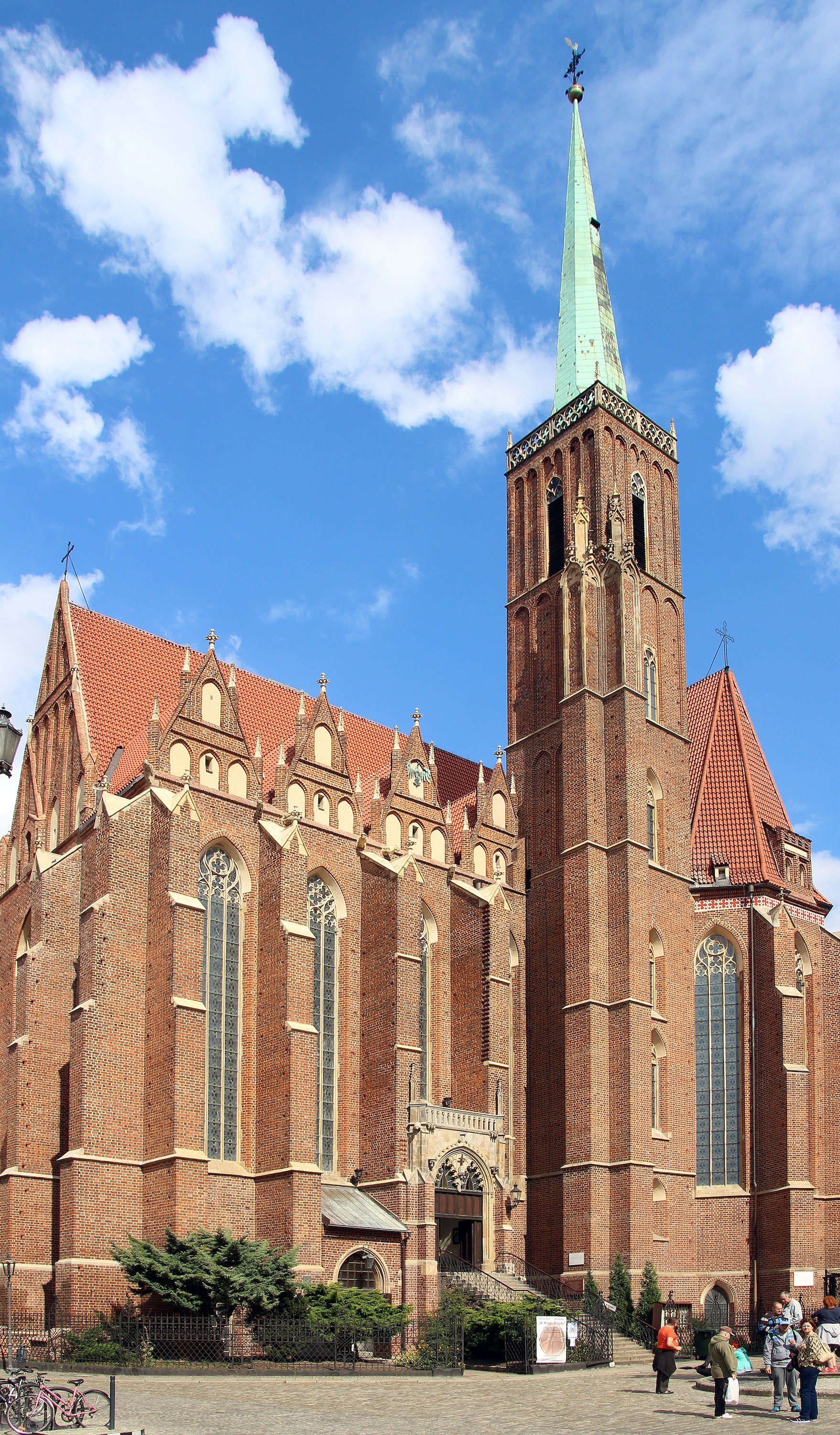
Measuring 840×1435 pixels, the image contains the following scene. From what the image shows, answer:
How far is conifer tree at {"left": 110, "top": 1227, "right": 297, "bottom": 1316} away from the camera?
2452 cm

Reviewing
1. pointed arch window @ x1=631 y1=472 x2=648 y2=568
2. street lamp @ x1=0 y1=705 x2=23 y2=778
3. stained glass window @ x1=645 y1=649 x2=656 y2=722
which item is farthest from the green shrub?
pointed arch window @ x1=631 y1=472 x2=648 y2=568

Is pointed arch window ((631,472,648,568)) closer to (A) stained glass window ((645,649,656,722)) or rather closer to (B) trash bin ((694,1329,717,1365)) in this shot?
(A) stained glass window ((645,649,656,722))

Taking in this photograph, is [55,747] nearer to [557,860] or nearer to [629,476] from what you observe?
[557,860]

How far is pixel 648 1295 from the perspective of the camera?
109 ft

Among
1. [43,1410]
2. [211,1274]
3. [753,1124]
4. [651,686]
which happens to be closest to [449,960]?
[753,1124]

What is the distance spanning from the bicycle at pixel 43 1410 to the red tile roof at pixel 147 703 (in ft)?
56.2

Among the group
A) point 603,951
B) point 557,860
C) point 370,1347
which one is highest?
point 557,860

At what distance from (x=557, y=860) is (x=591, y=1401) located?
18.5m

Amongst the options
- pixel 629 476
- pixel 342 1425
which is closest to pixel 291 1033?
pixel 342 1425

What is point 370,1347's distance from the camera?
26.6 m

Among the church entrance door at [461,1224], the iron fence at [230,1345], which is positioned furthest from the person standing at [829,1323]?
the church entrance door at [461,1224]

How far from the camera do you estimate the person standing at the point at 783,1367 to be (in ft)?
65.5

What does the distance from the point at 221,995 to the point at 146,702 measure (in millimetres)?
7963

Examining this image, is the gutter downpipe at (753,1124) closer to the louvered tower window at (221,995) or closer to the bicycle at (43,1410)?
the louvered tower window at (221,995)
